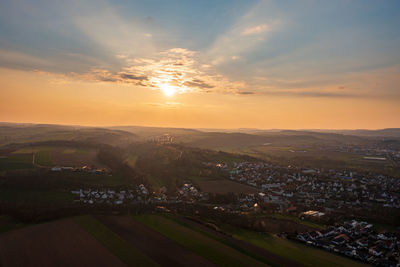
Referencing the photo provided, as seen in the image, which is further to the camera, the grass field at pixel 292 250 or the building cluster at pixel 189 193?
the building cluster at pixel 189 193

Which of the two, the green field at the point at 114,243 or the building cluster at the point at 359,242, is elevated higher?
the green field at the point at 114,243

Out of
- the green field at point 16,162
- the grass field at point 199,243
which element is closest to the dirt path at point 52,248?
the grass field at point 199,243

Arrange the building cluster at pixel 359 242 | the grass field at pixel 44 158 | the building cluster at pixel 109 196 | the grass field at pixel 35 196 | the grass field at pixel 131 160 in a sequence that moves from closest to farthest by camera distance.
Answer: the building cluster at pixel 359 242 < the grass field at pixel 35 196 < the building cluster at pixel 109 196 < the grass field at pixel 44 158 < the grass field at pixel 131 160

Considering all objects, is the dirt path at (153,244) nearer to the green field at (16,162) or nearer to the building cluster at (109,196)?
the building cluster at (109,196)

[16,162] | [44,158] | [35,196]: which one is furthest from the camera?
[44,158]

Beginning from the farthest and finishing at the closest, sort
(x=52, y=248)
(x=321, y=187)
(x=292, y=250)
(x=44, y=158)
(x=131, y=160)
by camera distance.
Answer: (x=131, y=160) < (x=44, y=158) < (x=321, y=187) < (x=292, y=250) < (x=52, y=248)

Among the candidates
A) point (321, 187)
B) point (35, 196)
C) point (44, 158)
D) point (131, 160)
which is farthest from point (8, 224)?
point (321, 187)

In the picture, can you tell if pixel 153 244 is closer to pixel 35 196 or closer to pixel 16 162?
pixel 35 196

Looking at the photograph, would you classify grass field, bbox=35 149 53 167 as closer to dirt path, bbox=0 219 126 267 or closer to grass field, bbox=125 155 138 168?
grass field, bbox=125 155 138 168
